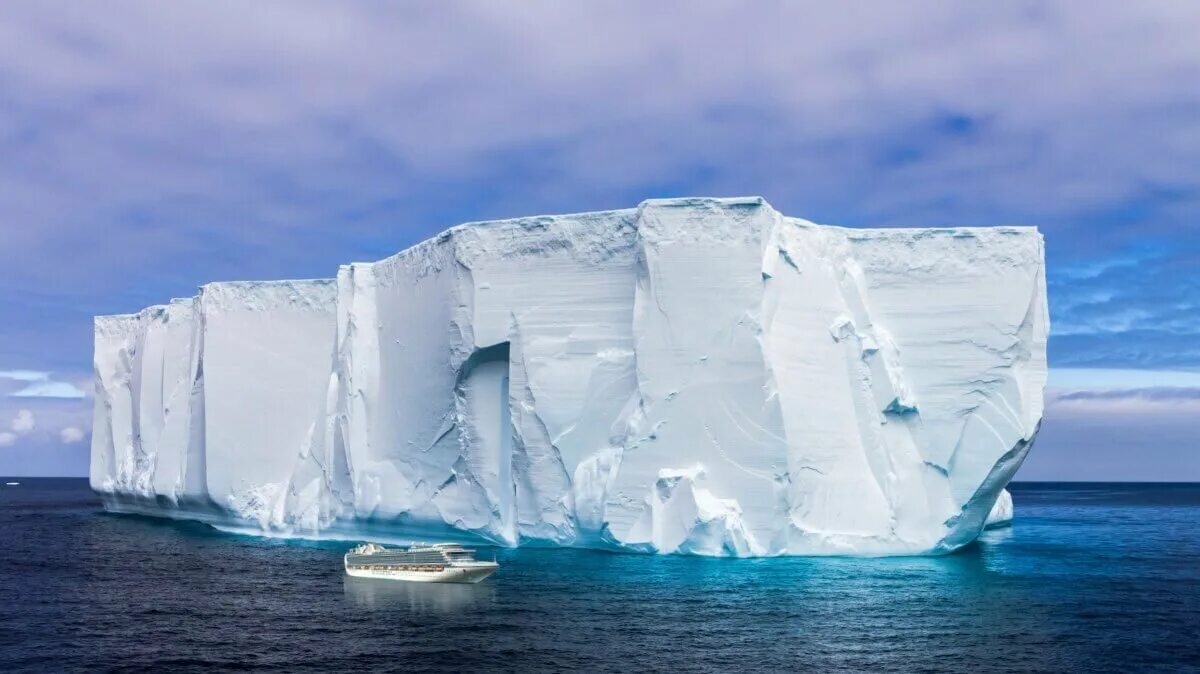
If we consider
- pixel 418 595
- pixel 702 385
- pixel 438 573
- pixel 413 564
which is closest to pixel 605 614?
pixel 418 595

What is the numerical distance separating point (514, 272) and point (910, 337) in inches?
315

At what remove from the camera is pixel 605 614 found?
46.4ft

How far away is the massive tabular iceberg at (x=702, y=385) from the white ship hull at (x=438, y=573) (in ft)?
7.68

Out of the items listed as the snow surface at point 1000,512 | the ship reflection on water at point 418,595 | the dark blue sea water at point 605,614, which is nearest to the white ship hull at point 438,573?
the ship reflection on water at point 418,595

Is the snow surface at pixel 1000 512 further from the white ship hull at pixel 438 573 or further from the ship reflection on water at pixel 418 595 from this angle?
the ship reflection on water at pixel 418 595

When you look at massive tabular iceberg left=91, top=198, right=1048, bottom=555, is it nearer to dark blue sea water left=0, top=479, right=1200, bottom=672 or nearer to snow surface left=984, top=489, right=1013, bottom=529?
dark blue sea water left=0, top=479, right=1200, bottom=672

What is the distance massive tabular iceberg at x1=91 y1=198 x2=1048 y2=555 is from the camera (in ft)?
60.5

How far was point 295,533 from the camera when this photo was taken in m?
25.0

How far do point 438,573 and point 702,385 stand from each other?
584cm

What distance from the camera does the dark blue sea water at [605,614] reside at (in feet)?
39.7

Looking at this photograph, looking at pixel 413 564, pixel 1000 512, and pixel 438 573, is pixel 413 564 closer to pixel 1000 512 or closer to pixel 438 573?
pixel 438 573

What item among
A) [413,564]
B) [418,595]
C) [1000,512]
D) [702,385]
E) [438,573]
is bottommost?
[1000,512]

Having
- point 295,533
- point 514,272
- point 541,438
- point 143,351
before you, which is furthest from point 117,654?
point 143,351

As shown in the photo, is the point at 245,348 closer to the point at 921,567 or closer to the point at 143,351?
the point at 143,351
